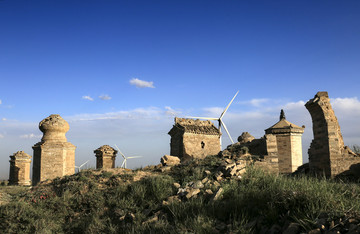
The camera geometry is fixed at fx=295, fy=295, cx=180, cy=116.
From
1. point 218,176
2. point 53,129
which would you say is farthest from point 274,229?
point 53,129

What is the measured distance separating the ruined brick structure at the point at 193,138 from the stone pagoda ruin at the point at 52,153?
10.2 meters

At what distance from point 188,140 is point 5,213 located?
17.7m

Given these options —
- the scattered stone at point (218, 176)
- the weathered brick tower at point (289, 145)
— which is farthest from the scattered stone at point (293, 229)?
the weathered brick tower at point (289, 145)

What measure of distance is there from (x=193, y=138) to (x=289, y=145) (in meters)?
8.08

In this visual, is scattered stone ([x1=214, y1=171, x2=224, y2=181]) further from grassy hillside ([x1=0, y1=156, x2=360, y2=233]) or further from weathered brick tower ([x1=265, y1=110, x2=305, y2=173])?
weathered brick tower ([x1=265, y1=110, x2=305, y2=173])

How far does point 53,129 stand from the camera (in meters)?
17.9

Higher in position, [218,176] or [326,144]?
[326,144]

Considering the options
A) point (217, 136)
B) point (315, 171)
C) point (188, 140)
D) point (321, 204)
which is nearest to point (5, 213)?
point (321, 204)

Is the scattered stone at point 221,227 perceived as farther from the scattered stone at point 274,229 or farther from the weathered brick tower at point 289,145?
the weathered brick tower at point 289,145

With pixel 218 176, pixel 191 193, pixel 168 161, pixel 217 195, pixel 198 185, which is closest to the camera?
pixel 217 195

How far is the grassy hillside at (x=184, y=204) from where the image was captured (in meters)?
6.15

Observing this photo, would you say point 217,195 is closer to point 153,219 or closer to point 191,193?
point 191,193

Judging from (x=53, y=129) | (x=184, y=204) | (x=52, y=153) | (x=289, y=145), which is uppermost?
(x=53, y=129)

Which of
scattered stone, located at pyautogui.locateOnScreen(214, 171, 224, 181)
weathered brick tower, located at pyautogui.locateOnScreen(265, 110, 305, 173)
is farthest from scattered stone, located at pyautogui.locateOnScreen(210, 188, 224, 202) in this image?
weathered brick tower, located at pyautogui.locateOnScreen(265, 110, 305, 173)
